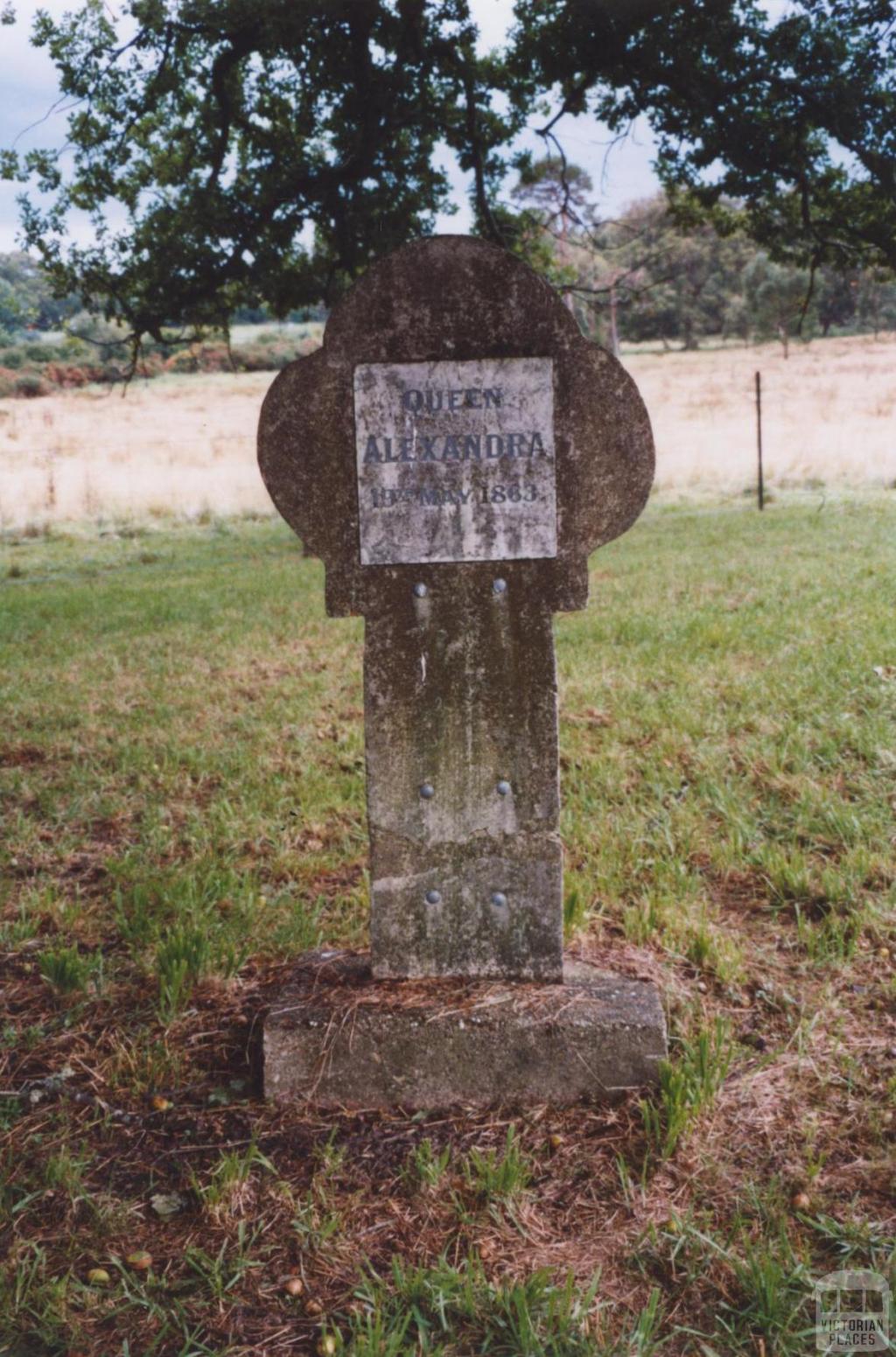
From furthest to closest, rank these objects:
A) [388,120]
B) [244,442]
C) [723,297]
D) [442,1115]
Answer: [723,297] → [244,442] → [388,120] → [442,1115]

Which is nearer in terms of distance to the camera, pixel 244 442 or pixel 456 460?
pixel 456 460

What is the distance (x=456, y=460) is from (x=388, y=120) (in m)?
9.27

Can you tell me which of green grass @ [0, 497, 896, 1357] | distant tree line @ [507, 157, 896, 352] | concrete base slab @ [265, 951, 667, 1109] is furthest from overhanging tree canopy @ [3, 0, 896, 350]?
distant tree line @ [507, 157, 896, 352]

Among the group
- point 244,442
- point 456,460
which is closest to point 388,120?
point 456,460

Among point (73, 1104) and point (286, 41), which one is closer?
point (73, 1104)

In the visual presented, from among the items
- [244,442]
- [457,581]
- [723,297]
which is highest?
[723,297]

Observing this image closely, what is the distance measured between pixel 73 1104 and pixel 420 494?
6.22 feet

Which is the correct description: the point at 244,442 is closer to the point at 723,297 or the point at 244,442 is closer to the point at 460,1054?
the point at 460,1054

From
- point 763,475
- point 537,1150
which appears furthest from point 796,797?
point 763,475

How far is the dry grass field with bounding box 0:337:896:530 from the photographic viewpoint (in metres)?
18.8

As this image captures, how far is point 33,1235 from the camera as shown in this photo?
245 cm

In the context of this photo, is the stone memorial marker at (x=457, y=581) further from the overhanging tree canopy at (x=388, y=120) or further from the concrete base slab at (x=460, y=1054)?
the overhanging tree canopy at (x=388, y=120)

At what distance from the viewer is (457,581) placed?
3.03m

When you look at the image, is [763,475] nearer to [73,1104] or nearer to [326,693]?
[326,693]
